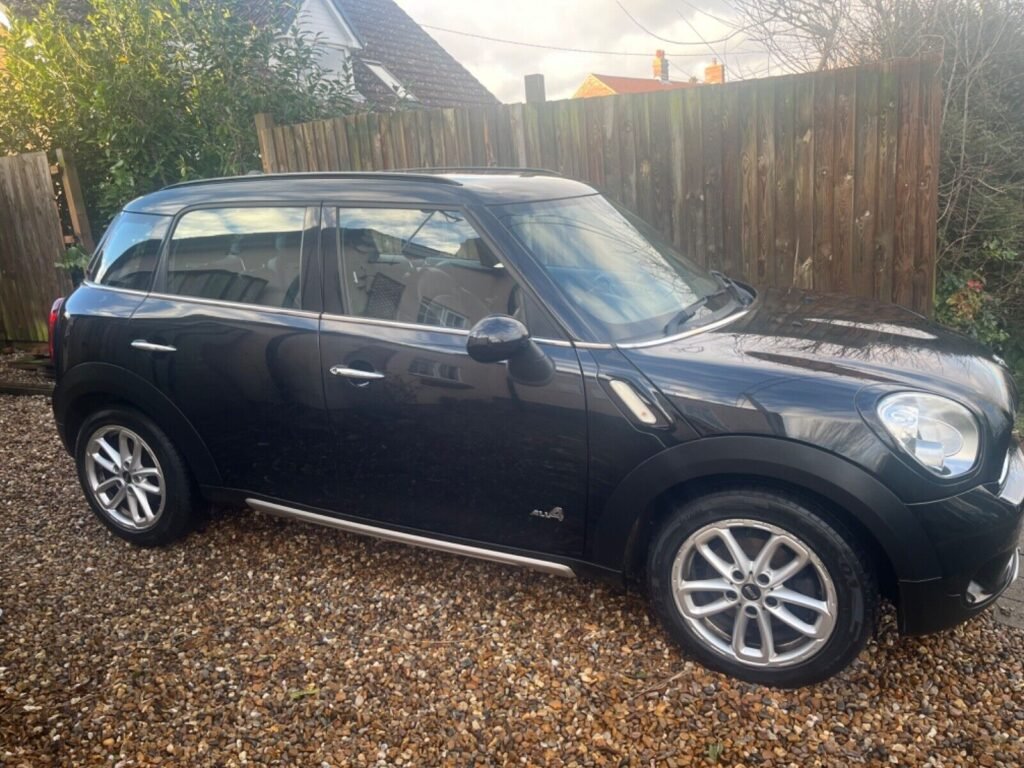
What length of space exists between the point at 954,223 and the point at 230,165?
6665 millimetres

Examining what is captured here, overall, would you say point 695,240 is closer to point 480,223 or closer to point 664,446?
point 480,223

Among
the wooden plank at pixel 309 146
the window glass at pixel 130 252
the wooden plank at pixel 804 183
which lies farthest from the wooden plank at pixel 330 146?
the wooden plank at pixel 804 183

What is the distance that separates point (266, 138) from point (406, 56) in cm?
1200

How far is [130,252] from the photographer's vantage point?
4.03m

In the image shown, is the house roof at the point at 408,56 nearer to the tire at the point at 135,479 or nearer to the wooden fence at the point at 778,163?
the wooden fence at the point at 778,163

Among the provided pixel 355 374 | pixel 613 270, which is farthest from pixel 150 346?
pixel 613 270

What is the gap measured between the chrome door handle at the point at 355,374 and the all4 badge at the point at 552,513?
2.74ft

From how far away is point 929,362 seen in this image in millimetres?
2848

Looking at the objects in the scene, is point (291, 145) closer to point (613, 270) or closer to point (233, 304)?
point (233, 304)

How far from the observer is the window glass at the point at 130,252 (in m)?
3.94

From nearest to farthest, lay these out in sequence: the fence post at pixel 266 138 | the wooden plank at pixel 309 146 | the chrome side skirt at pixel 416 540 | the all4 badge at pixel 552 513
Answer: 1. the all4 badge at pixel 552 513
2. the chrome side skirt at pixel 416 540
3. the wooden plank at pixel 309 146
4. the fence post at pixel 266 138

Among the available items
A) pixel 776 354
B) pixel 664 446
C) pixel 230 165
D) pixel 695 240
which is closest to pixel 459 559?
pixel 664 446

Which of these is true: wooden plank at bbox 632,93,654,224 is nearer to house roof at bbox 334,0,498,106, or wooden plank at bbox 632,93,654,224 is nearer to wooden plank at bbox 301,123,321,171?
wooden plank at bbox 301,123,321,171

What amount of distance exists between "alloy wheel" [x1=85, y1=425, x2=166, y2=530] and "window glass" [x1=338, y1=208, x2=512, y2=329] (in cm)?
153
